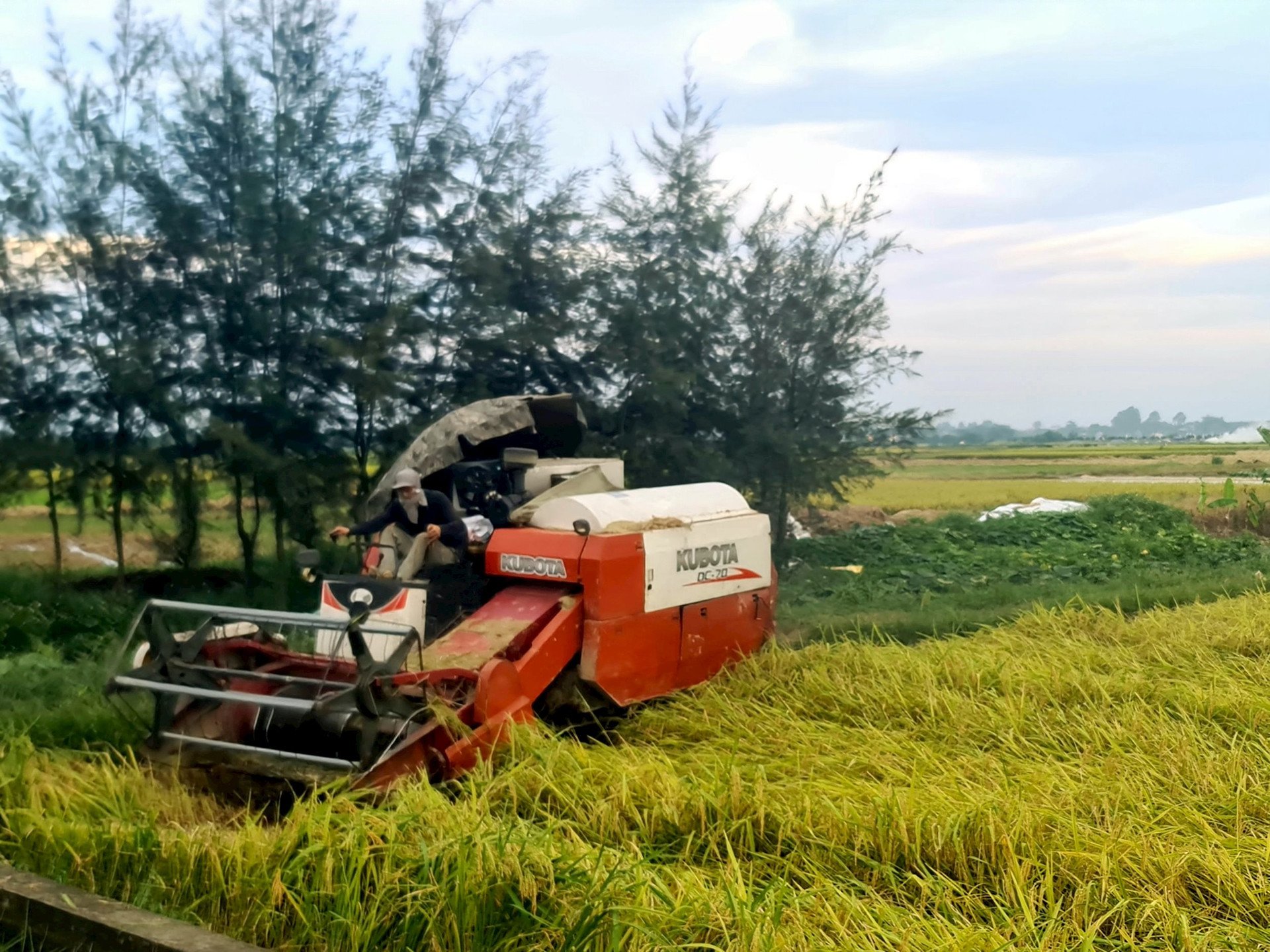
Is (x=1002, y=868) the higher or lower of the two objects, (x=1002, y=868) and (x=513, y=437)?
the lower

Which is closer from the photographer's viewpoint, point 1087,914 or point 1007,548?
point 1087,914

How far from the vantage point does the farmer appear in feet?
20.0

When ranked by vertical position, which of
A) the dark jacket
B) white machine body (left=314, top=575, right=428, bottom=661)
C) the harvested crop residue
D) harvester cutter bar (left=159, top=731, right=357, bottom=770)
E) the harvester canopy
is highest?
the harvester canopy

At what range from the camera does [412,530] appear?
6270 mm

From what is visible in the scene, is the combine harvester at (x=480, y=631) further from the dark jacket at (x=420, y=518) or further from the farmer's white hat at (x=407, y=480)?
the farmer's white hat at (x=407, y=480)

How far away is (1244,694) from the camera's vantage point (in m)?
5.98

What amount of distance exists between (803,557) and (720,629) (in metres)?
6.06

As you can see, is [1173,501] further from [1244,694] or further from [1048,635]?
[1244,694]

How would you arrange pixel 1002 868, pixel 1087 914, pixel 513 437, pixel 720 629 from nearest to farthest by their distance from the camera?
pixel 1087 914
pixel 1002 868
pixel 720 629
pixel 513 437

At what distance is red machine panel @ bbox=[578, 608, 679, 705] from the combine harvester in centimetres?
1

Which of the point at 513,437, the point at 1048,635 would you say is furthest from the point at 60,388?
the point at 1048,635

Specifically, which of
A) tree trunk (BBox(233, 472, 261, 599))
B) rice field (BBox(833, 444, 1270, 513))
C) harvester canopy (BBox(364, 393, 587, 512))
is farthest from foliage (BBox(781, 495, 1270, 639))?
tree trunk (BBox(233, 472, 261, 599))

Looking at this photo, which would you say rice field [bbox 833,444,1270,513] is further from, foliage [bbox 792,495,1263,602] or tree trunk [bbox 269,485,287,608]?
tree trunk [bbox 269,485,287,608]

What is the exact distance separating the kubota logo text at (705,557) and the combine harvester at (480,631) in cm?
1
